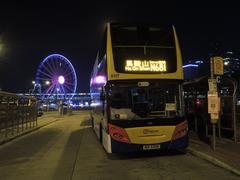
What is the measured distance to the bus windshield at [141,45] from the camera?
11648 mm

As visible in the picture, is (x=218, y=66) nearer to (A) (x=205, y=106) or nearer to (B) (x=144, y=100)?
(B) (x=144, y=100)

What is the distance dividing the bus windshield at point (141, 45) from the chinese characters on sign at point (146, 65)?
2.4 inches

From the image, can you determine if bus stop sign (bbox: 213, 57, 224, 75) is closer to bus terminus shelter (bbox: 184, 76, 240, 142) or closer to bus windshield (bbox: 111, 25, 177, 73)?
Answer: bus windshield (bbox: 111, 25, 177, 73)

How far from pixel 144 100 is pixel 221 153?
270 cm

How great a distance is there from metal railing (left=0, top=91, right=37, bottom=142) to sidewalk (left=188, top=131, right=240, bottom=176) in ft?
33.9

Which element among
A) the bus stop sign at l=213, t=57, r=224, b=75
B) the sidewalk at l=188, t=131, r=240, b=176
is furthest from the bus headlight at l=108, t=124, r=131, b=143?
the bus stop sign at l=213, t=57, r=224, b=75

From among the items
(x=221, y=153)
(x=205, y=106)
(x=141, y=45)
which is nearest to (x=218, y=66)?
(x=141, y=45)

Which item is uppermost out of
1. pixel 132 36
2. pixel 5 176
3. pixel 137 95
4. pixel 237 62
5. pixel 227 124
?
pixel 237 62

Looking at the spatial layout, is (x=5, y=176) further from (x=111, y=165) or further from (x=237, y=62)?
(x=237, y=62)

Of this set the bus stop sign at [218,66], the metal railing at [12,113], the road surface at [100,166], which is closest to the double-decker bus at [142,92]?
the road surface at [100,166]

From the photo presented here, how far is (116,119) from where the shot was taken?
37.5 feet

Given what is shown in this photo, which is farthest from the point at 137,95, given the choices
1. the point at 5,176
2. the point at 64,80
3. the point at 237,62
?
the point at 237,62

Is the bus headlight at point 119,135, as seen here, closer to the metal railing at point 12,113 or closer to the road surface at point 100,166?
the road surface at point 100,166

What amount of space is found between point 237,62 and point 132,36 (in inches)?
4246
